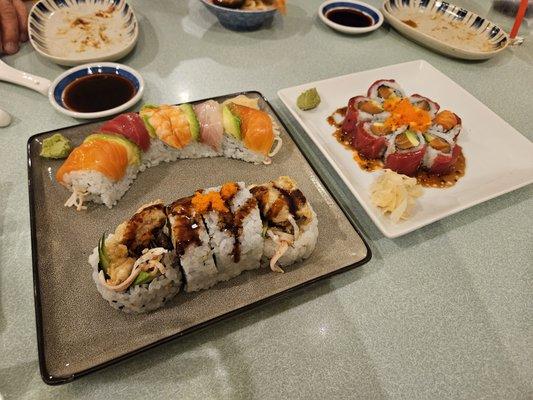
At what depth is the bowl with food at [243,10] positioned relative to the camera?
2824 millimetres

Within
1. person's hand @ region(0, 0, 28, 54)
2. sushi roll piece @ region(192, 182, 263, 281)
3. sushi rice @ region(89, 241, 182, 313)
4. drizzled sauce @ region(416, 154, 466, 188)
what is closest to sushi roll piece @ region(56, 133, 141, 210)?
sushi rice @ region(89, 241, 182, 313)

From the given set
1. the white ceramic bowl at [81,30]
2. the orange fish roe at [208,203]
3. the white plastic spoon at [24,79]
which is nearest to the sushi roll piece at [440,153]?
the orange fish roe at [208,203]

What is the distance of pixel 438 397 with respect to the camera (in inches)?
53.8

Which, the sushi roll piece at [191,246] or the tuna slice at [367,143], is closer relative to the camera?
the sushi roll piece at [191,246]

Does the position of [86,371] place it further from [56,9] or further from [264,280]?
[56,9]

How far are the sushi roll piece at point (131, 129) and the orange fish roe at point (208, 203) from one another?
0.61 m

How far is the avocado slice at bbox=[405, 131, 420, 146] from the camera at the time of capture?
210cm

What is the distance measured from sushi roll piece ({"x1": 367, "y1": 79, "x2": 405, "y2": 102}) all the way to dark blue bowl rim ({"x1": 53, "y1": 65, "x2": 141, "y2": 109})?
5.06 feet

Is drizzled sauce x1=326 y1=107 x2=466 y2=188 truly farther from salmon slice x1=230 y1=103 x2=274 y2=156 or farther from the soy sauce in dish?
the soy sauce in dish

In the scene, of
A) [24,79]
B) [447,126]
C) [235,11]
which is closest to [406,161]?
[447,126]

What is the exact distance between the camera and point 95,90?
2.26 meters

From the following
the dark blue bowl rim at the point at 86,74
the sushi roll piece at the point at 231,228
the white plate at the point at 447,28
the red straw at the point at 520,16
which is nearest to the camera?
the sushi roll piece at the point at 231,228

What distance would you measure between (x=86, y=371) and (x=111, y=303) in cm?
24

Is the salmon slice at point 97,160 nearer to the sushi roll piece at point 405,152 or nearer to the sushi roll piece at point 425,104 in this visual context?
the sushi roll piece at point 405,152
